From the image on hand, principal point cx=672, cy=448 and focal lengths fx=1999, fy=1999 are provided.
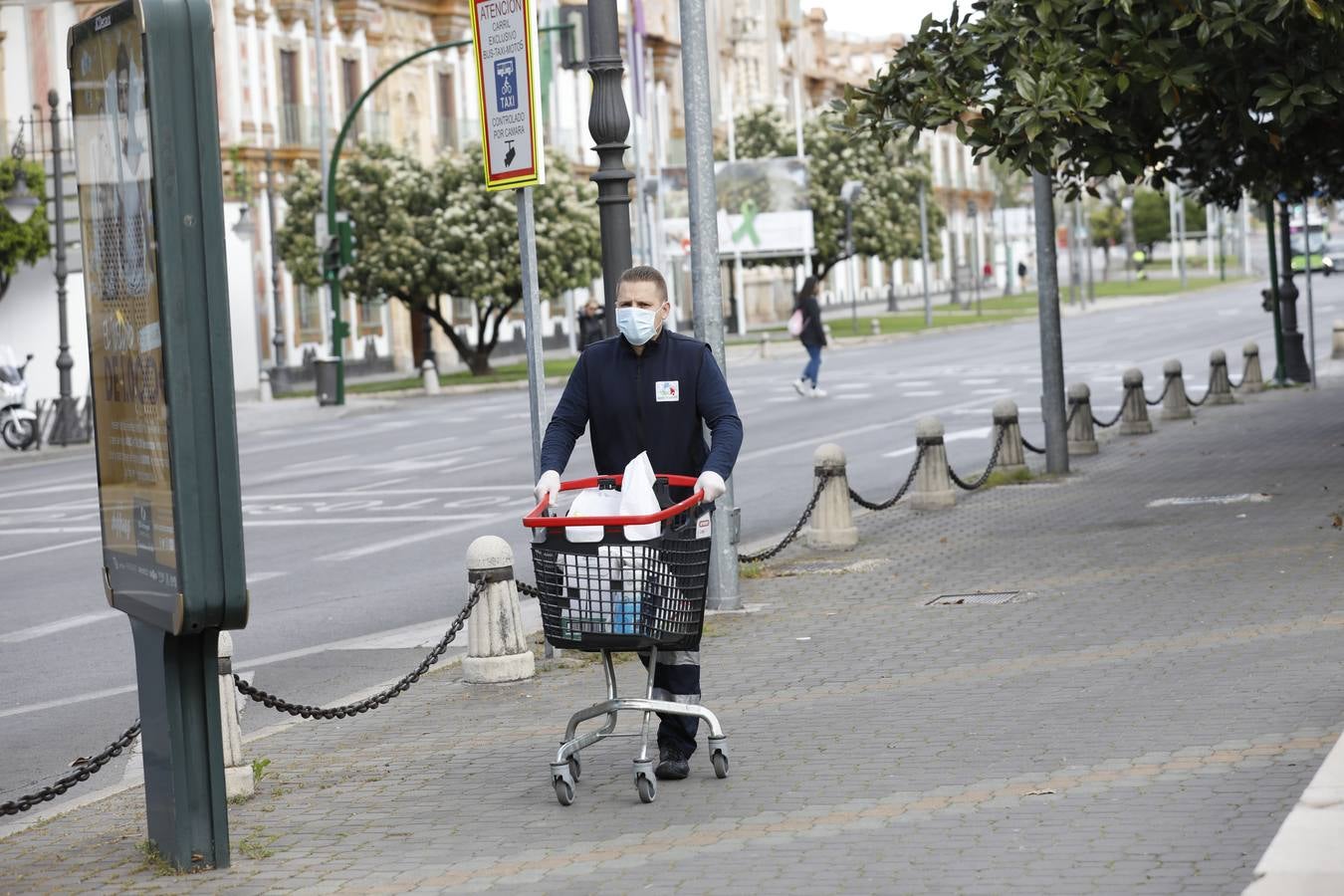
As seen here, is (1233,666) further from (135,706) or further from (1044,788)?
(135,706)

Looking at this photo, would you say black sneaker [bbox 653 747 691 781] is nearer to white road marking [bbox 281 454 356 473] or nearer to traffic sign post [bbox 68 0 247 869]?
traffic sign post [bbox 68 0 247 869]

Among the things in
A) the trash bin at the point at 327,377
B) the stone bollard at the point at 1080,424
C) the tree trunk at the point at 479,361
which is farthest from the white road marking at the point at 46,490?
Answer: the tree trunk at the point at 479,361

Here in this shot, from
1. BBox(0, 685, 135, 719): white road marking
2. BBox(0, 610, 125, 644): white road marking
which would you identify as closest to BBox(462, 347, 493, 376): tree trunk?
BBox(0, 610, 125, 644): white road marking

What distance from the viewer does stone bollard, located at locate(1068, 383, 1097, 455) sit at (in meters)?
20.4

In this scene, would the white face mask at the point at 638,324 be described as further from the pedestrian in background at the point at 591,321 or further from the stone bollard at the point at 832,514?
the pedestrian in background at the point at 591,321

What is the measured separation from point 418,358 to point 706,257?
150 feet

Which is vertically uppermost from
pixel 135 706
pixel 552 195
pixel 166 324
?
pixel 552 195

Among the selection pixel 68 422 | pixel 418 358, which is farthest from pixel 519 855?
pixel 418 358

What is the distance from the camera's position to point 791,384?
37.3m

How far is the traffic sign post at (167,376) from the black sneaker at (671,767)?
5.40 feet

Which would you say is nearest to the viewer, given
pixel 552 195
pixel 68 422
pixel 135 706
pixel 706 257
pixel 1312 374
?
pixel 135 706

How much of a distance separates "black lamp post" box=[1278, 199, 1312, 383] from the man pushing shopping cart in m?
21.7

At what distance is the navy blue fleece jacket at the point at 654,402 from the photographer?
7.20 meters

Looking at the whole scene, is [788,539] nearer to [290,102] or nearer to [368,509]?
[368,509]
